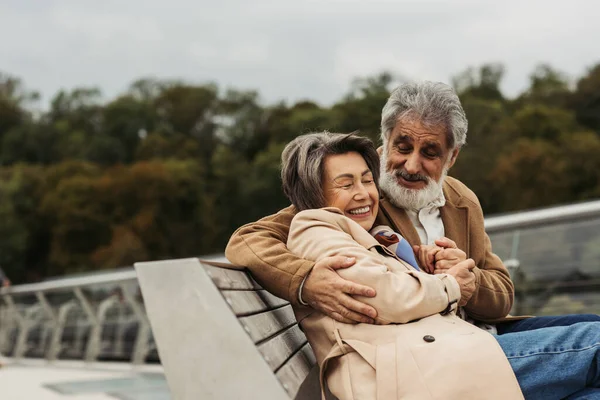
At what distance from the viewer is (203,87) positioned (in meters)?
81.7

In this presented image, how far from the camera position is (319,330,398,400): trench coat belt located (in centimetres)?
249

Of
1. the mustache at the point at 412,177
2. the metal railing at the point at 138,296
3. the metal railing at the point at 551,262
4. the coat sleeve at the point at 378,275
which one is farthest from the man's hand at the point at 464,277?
the metal railing at the point at 551,262

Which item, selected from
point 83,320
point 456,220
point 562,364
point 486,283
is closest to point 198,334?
point 562,364

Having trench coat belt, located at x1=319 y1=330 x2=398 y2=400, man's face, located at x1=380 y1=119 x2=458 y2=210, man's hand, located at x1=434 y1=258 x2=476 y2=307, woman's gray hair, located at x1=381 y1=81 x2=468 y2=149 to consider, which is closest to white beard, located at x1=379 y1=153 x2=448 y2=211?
man's face, located at x1=380 y1=119 x2=458 y2=210

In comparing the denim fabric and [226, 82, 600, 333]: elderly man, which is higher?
[226, 82, 600, 333]: elderly man

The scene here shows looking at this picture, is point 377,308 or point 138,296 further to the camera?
point 138,296

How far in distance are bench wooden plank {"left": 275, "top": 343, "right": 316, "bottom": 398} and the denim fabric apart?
737mm

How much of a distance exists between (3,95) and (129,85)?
11.4 meters

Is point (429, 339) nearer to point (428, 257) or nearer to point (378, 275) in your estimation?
point (378, 275)

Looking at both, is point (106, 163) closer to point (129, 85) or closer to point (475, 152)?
point (129, 85)

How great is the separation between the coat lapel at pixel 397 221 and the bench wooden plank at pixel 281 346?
0.51m

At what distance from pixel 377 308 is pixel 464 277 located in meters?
0.54

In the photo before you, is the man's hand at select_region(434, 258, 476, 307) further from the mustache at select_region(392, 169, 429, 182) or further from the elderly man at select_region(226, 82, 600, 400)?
the mustache at select_region(392, 169, 429, 182)

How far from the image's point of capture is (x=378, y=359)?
2545 millimetres
